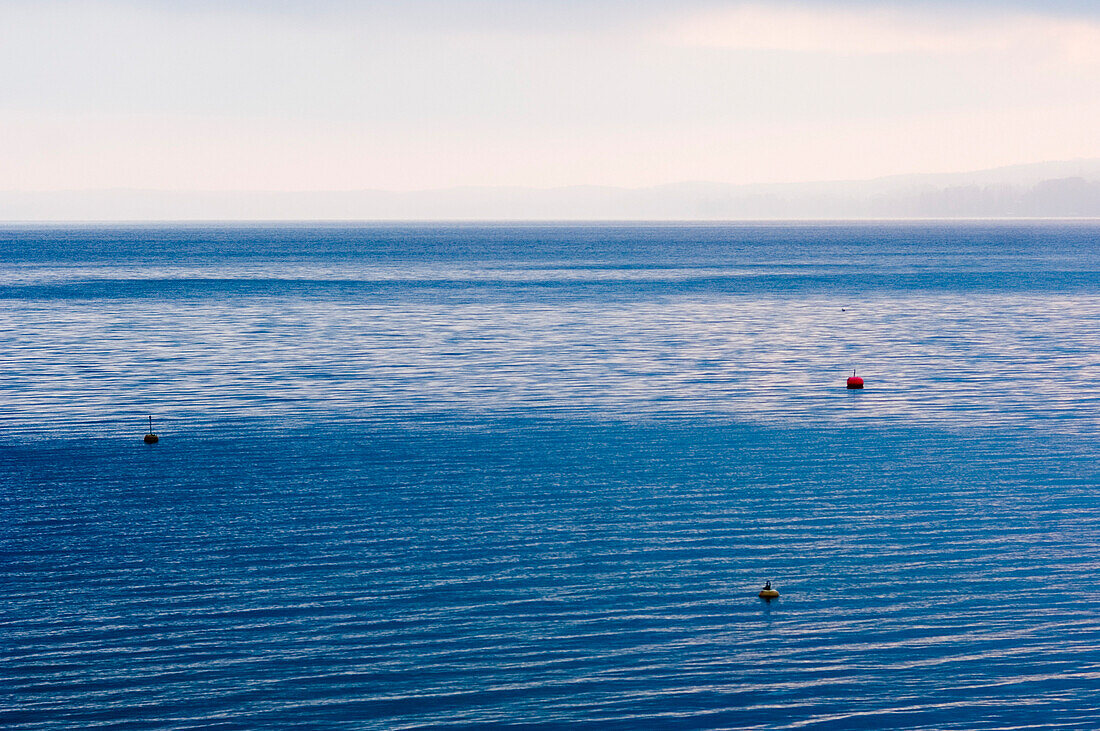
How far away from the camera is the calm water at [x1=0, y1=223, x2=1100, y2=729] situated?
68.8ft

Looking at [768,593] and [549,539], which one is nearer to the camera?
[768,593]

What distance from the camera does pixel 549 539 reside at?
29.9 metres

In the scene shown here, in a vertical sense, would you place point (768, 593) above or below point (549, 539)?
above

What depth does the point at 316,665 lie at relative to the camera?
864 inches

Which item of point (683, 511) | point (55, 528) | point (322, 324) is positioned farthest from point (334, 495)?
point (322, 324)

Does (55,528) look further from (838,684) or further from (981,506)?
(981,506)

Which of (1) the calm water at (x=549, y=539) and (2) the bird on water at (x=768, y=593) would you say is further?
(2) the bird on water at (x=768, y=593)

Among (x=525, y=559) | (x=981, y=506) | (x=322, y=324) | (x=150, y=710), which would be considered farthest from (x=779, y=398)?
(x=322, y=324)

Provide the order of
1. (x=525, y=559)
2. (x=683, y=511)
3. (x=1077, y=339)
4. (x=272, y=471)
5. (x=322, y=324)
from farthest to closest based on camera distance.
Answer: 1. (x=322, y=324)
2. (x=1077, y=339)
3. (x=272, y=471)
4. (x=683, y=511)
5. (x=525, y=559)

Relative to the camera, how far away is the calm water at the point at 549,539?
20969 mm

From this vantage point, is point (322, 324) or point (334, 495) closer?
point (334, 495)

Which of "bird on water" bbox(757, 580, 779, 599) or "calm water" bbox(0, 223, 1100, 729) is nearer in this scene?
"calm water" bbox(0, 223, 1100, 729)

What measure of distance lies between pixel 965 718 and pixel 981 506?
14.4 m

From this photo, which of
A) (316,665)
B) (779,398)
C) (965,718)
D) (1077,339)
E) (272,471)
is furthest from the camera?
(1077,339)
